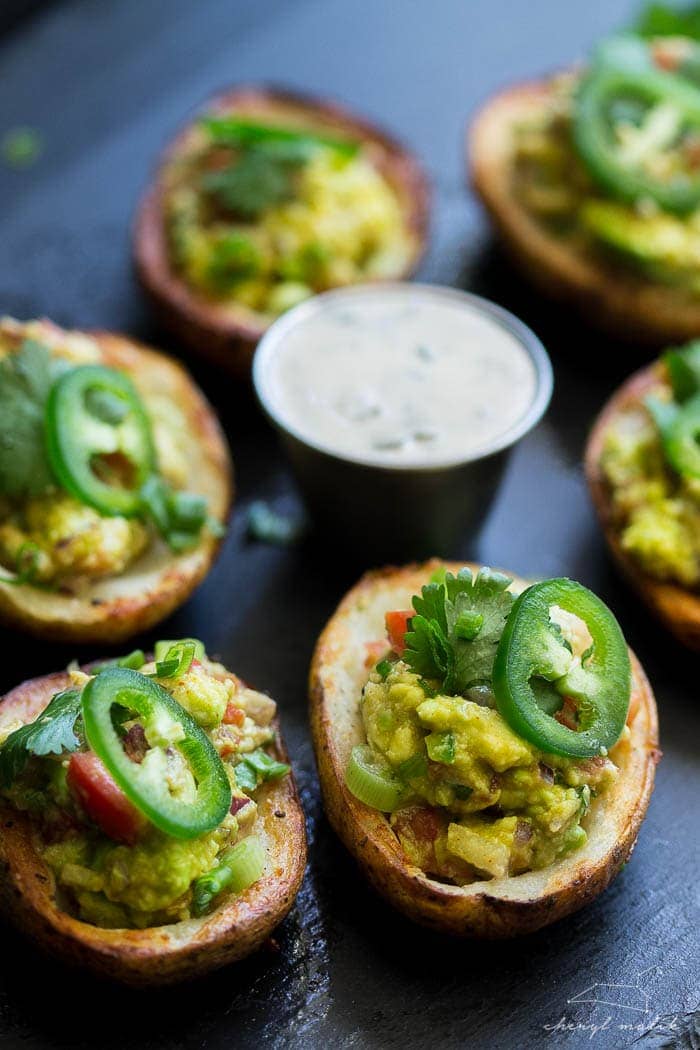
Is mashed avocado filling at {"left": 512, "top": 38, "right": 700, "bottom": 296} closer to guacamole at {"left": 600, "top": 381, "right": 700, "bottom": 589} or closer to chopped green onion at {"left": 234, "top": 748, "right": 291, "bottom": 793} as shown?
guacamole at {"left": 600, "top": 381, "right": 700, "bottom": 589}

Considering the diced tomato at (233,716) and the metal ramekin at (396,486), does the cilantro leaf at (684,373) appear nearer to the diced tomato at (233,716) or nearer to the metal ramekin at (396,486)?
the metal ramekin at (396,486)

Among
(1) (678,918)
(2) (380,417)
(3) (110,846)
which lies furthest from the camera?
(2) (380,417)

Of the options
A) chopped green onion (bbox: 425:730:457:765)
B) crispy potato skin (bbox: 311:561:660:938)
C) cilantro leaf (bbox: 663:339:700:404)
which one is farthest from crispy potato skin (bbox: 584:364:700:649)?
chopped green onion (bbox: 425:730:457:765)

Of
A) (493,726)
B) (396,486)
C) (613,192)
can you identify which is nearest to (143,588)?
(396,486)

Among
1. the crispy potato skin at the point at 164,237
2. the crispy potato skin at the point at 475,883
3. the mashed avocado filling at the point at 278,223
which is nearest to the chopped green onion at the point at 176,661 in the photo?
the crispy potato skin at the point at 475,883

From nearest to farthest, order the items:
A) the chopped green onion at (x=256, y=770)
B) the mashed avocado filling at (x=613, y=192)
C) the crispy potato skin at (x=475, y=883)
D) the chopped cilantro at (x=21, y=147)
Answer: the crispy potato skin at (x=475, y=883)
the chopped green onion at (x=256, y=770)
the mashed avocado filling at (x=613, y=192)
the chopped cilantro at (x=21, y=147)

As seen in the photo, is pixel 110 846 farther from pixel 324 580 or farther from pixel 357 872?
pixel 324 580

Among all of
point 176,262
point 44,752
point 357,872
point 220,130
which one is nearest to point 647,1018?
point 357,872

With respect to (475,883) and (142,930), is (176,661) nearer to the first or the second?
(142,930)
